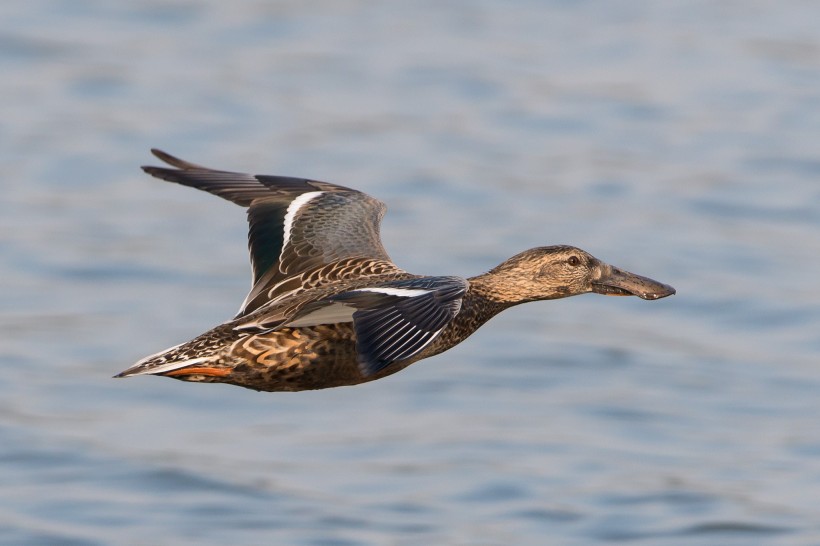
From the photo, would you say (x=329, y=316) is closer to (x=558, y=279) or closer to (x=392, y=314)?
(x=392, y=314)

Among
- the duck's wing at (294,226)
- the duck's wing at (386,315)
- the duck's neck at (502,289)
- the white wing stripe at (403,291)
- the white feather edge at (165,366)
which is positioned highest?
the duck's wing at (294,226)

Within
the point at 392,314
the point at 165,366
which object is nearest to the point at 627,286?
the point at 392,314

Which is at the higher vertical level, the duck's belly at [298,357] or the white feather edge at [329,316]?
the white feather edge at [329,316]

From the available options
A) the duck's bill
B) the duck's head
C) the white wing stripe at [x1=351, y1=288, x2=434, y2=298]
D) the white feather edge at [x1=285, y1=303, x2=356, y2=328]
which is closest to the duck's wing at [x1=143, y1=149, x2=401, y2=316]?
the duck's head

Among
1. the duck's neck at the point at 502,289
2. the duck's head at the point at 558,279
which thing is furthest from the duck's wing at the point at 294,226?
the duck's head at the point at 558,279

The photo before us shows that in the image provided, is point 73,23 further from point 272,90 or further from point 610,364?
point 610,364

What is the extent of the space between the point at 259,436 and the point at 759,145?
9299 mm

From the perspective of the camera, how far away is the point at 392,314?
26.2 ft

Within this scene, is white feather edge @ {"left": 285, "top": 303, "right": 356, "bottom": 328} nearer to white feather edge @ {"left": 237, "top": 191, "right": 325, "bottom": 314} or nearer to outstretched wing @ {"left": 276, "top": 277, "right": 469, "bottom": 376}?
outstretched wing @ {"left": 276, "top": 277, "right": 469, "bottom": 376}

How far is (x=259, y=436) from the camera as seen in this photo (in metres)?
14.7

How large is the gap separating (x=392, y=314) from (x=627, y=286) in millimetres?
2064

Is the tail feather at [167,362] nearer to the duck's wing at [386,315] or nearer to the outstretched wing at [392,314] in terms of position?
the duck's wing at [386,315]

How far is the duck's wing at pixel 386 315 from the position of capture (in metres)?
7.72

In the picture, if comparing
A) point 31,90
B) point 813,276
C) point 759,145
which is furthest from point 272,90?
point 813,276
